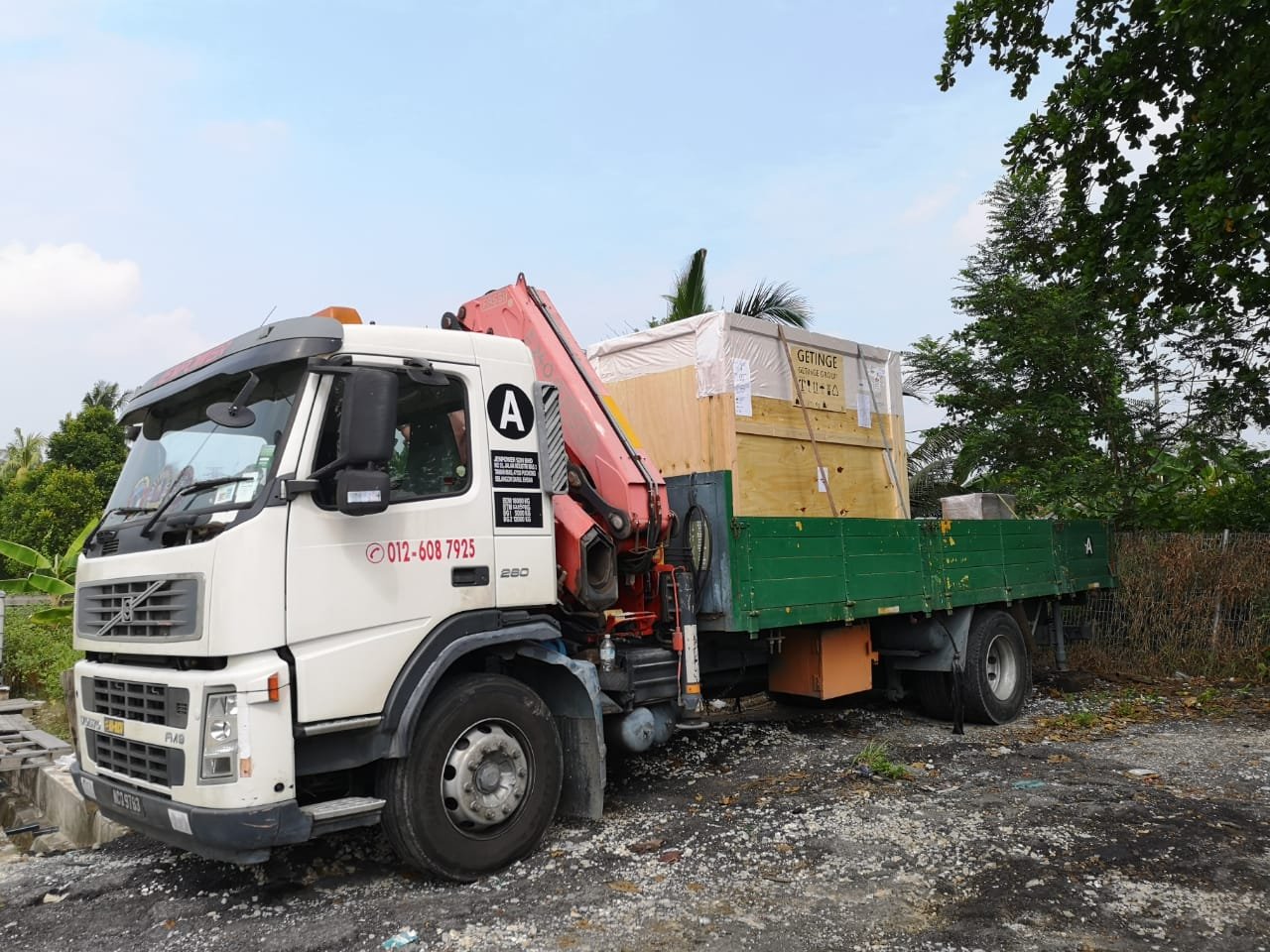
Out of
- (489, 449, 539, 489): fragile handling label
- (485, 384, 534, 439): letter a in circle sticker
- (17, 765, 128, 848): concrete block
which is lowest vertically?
(17, 765, 128, 848): concrete block

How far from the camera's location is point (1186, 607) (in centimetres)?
1067

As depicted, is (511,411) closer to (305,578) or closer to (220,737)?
(305,578)

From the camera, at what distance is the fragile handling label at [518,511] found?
15.2ft

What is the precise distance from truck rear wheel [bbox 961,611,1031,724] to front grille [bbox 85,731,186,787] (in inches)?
238

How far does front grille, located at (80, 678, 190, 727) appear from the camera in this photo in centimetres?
379

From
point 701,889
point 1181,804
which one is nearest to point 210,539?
point 701,889

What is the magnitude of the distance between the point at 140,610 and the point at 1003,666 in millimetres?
6968

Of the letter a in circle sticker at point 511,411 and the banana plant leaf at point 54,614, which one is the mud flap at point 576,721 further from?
the banana plant leaf at point 54,614

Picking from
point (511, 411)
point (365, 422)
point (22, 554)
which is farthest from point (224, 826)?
point (22, 554)

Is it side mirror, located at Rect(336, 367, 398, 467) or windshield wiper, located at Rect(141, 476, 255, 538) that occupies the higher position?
side mirror, located at Rect(336, 367, 398, 467)

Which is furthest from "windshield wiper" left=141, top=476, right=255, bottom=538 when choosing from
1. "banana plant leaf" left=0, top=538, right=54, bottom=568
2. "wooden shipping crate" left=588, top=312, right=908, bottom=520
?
"banana plant leaf" left=0, top=538, right=54, bottom=568

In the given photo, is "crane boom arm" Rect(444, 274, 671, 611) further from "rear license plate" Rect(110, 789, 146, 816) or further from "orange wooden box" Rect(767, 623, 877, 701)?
"rear license plate" Rect(110, 789, 146, 816)

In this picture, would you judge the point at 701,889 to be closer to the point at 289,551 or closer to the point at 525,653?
the point at 525,653

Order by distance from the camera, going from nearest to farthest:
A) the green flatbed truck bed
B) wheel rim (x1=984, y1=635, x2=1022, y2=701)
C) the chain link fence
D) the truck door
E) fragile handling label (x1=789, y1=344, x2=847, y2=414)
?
1. the truck door
2. the green flatbed truck bed
3. fragile handling label (x1=789, y1=344, x2=847, y2=414)
4. wheel rim (x1=984, y1=635, x2=1022, y2=701)
5. the chain link fence
